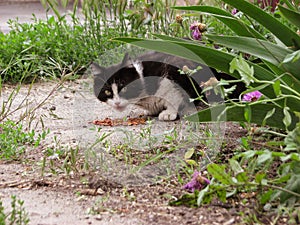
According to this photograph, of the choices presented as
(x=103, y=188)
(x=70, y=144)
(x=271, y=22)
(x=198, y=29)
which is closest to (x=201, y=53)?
(x=271, y=22)

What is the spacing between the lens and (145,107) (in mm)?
3281

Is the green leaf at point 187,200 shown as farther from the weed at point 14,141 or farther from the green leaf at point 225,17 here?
the weed at point 14,141

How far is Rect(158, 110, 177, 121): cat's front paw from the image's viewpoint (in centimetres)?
315

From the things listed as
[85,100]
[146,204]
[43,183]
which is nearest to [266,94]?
[146,204]

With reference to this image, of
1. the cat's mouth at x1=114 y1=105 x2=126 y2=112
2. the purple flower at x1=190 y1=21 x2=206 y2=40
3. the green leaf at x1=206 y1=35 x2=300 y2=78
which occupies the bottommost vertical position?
the cat's mouth at x1=114 y1=105 x2=126 y2=112

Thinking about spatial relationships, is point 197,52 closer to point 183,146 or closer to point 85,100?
point 183,146

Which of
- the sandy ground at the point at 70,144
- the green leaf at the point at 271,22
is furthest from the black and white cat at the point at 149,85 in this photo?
the green leaf at the point at 271,22

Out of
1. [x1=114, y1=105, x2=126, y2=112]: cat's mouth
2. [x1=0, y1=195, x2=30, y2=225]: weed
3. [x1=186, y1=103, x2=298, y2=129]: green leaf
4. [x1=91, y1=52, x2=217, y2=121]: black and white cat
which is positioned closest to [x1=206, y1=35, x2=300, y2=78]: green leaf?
[x1=186, y1=103, x2=298, y2=129]: green leaf

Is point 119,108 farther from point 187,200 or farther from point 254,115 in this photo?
point 187,200

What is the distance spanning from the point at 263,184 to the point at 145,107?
5.47ft

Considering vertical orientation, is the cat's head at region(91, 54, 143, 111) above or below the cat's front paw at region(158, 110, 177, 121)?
above

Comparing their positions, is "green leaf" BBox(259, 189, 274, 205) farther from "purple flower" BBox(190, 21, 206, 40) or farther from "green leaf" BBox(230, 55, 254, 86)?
"purple flower" BBox(190, 21, 206, 40)

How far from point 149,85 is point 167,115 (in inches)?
8.2

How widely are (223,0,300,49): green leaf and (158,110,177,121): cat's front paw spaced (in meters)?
1.06
